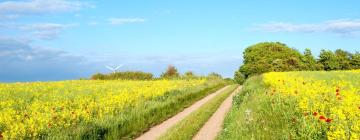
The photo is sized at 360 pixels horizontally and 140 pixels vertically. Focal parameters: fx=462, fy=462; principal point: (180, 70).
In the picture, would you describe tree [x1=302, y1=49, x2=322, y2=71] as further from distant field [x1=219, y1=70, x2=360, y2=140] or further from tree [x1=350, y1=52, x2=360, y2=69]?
distant field [x1=219, y1=70, x2=360, y2=140]

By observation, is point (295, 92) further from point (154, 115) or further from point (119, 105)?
point (119, 105)

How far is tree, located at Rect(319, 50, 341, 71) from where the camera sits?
86688mm

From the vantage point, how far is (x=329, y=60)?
8788 centimetres

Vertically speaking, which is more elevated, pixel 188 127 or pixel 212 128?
pixel 188 127

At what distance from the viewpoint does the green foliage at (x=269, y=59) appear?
84562 millimetres

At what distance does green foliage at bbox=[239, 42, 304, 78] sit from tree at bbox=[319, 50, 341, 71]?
4288mm

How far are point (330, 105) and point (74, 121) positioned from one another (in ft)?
34.1

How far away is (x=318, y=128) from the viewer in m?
11.2

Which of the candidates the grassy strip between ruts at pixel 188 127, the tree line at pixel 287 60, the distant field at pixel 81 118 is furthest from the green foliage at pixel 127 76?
the grassy strip between ruts at pixel 188 127

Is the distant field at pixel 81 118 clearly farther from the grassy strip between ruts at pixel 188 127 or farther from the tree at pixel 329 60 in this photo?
the tree at pixel 329 60

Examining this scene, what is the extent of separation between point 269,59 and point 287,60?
3408 mm

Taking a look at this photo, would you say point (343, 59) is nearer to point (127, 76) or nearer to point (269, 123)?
point (127, 76)

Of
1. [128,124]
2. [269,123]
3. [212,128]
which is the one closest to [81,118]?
[128,124]

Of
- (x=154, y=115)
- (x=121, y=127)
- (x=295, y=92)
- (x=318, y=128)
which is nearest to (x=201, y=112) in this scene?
(x=154, y=115)
